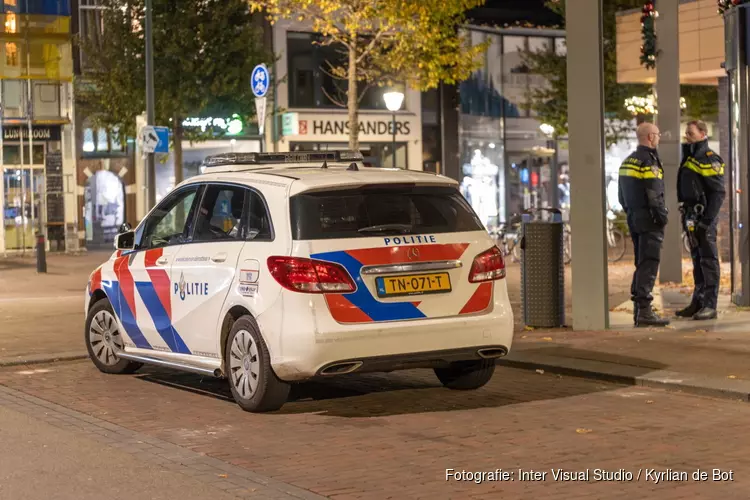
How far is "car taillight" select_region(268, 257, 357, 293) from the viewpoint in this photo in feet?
29.2

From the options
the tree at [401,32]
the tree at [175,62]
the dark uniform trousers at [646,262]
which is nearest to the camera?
the dark uniform trousers at [646,262]

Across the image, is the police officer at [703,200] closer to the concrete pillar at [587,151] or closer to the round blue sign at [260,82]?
the concrete pillar at [587,151]

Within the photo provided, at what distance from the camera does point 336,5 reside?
28.8 meters

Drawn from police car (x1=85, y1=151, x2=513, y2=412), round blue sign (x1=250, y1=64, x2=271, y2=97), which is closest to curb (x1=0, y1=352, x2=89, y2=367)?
police car (x1=85, y1=151, x2=513, y2=412)

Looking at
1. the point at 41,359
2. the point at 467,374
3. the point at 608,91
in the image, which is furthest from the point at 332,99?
the point at 467,374

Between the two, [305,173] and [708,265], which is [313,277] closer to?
[305,173]

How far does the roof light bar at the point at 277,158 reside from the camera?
10.7 metres

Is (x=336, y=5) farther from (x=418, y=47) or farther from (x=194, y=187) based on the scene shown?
(x=194, y=187)

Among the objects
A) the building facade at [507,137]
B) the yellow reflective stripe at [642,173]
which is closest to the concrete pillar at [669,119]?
the yellow reflective stripe at [642,173]

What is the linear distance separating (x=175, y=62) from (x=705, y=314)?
2398cm

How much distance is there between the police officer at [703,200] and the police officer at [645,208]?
2.34 feet

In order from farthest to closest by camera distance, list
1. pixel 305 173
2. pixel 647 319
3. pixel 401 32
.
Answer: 1. pixel 401 32
2. pixel 647 319
3. pixel 305 173

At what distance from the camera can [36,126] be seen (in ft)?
121

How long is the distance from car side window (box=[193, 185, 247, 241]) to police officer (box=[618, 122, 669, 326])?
15.7ft
